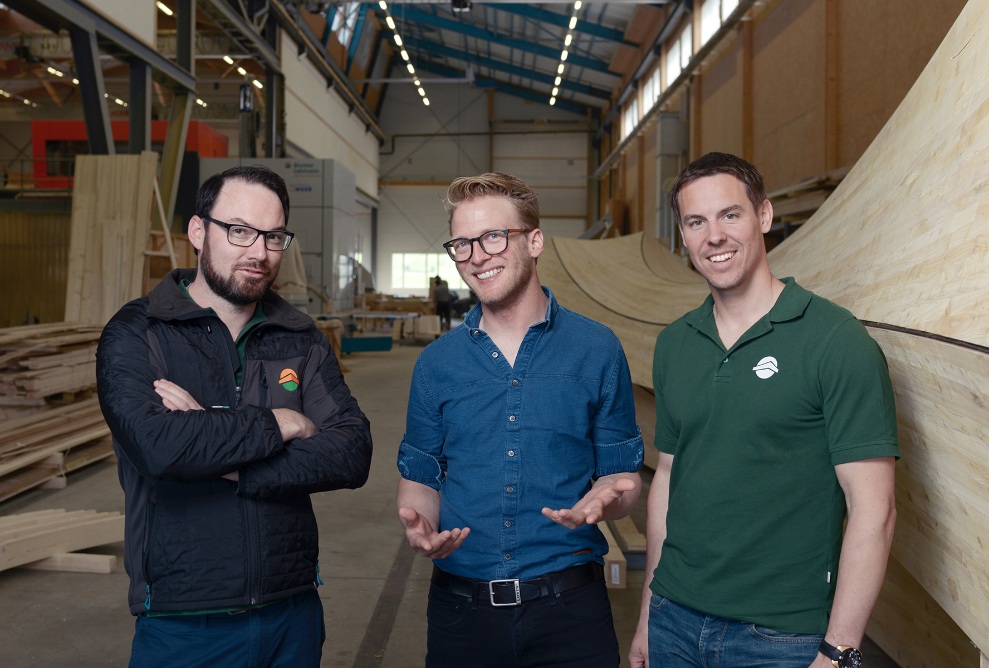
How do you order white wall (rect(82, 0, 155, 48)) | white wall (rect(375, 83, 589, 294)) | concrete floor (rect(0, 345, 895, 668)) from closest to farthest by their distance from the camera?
1. concrete floor (rect(0, 345, 895, 668))
2. white wall (rect(82, 0, 155, 48))
3. white wall (rect(375, 83, 589, 294))

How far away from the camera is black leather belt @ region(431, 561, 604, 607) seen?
5.06 ft

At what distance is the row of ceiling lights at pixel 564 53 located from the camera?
54.1ft

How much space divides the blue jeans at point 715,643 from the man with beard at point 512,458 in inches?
4.1

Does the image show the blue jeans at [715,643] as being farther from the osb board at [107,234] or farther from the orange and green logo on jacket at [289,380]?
the osb board at [107,234]

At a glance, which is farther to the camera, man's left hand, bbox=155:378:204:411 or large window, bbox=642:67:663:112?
large window, bbox=642:67:663:112

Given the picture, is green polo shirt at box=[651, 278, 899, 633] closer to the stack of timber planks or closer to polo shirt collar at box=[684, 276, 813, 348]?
polo shirt collar at box=[684, 276, 813, 348]

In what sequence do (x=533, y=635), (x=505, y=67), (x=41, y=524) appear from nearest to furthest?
(x=533, y=635)
(x=41, y=524)
(x=505, y=67)

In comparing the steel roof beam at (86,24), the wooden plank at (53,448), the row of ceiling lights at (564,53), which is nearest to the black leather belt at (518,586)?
the wooden plank at (53,448)

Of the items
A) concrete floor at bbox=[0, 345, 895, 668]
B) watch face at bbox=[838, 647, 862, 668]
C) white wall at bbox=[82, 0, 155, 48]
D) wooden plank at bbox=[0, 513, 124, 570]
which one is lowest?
concrete floor at bbox=[0, 345, 895, 668]

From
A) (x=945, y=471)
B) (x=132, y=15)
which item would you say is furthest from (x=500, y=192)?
(x=132, y=15)

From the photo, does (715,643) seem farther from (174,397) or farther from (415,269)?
(415,269)

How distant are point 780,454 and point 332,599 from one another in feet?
9.02

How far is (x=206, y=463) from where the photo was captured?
5.16ft

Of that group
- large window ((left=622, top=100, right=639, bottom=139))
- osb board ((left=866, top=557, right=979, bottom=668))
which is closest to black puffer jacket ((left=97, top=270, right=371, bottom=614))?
osb board ((left=866, top=557, right=979, bottom=668))
